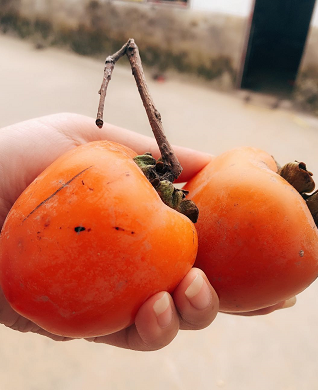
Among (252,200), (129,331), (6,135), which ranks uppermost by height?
(252,200)

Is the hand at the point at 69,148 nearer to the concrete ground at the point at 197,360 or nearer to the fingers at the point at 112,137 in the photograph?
the fingers at the point at 112,137

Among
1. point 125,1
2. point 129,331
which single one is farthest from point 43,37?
point 129,331

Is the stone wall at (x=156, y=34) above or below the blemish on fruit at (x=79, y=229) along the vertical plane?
below

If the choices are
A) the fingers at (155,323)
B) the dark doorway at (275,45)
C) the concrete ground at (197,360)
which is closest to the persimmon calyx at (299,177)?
the fingers at (155,323)

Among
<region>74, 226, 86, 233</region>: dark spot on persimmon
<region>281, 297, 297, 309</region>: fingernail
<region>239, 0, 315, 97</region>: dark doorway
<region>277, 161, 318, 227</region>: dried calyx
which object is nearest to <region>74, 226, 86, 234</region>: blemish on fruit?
<region>74, 226, 86, 233</region>: dark spot on persimmon

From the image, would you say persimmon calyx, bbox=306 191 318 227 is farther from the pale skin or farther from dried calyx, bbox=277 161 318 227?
the pale skin

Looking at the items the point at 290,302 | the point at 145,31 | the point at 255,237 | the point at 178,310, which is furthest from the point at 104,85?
the point at 145,31

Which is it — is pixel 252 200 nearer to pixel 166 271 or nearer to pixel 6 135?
pixel 166 271
